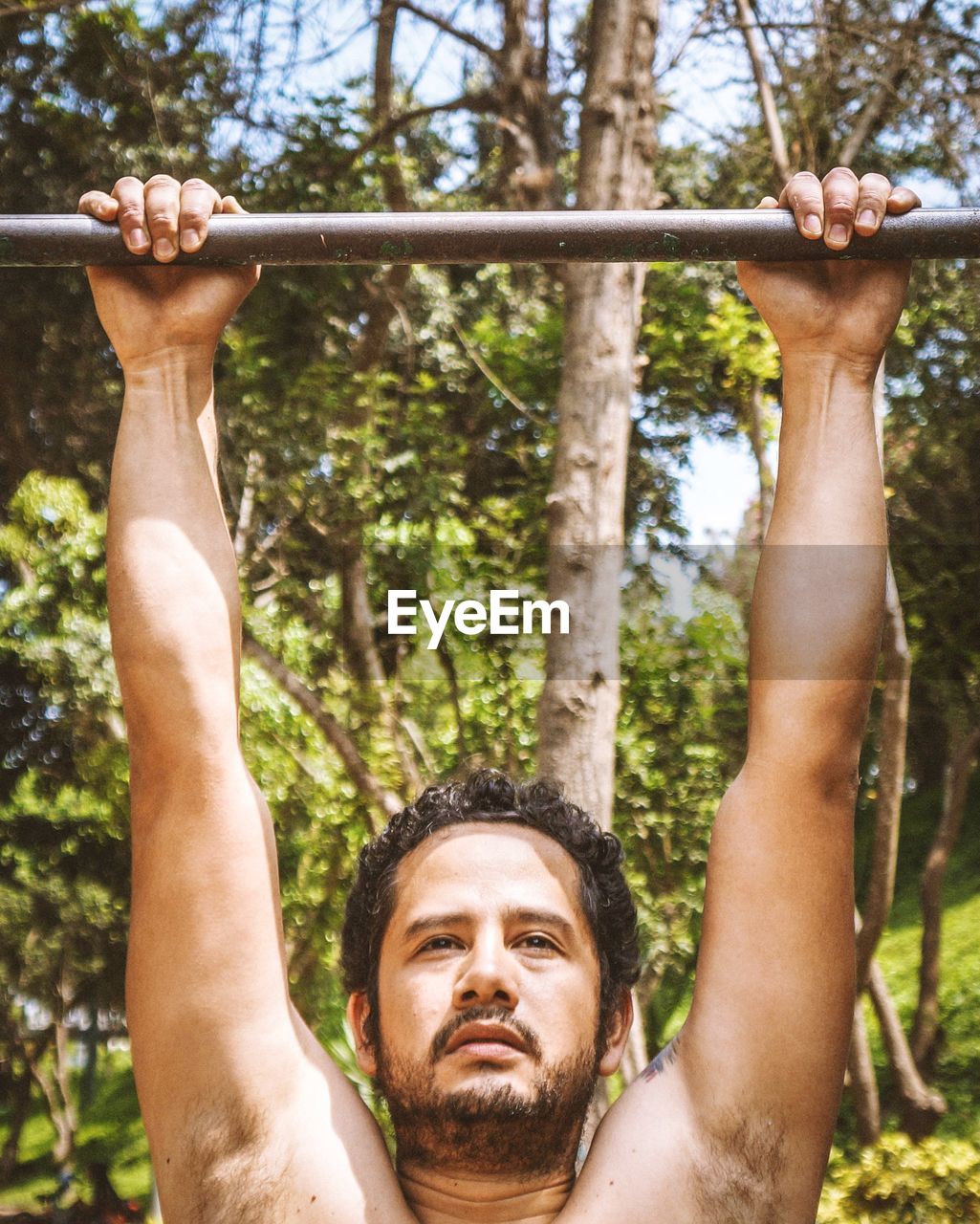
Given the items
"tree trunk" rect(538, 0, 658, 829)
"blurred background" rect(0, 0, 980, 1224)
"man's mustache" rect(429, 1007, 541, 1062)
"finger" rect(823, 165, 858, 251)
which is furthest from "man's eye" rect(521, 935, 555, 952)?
"blurred background" rect(0, 0, 980, 1224)

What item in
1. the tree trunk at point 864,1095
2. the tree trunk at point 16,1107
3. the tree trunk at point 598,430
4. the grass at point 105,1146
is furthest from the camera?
the grass at point 105,1146

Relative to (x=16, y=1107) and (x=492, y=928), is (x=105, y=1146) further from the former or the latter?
(x=492, y=928)

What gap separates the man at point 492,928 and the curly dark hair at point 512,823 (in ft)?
0.32

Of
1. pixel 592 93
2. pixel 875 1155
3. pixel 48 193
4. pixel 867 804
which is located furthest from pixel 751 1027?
pixel 867 804

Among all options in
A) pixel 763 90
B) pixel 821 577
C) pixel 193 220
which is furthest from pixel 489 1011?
pixel 763 90

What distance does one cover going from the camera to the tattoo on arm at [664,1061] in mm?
1491

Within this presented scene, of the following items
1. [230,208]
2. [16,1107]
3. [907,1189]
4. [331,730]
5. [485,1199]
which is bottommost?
[16,1107]

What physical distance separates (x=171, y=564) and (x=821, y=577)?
81 centimetres

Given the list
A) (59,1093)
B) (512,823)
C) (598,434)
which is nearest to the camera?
(512,823)

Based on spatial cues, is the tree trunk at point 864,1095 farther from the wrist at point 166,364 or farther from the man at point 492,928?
the wrist at point 166,364

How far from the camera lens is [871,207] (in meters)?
1.44

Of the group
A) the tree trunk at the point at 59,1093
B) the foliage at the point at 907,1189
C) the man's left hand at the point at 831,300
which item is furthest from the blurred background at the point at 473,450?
the tree trunk at the point at 59,1093

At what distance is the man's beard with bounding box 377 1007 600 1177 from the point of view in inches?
53.9

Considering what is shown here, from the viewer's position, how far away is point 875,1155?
201 inches
